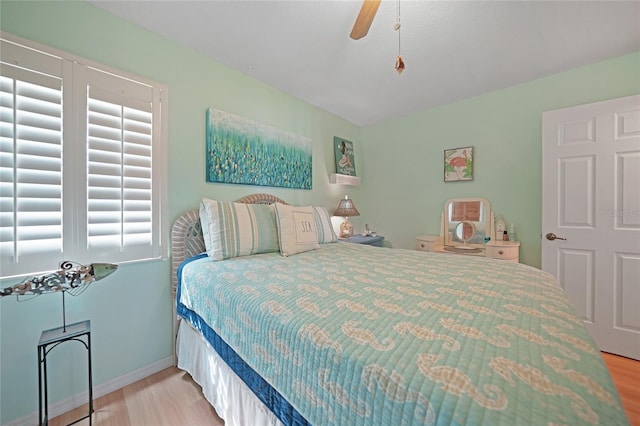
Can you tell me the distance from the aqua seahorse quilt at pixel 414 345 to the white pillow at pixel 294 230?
0.54 metres

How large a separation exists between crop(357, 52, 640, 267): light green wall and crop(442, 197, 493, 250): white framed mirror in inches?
3.7

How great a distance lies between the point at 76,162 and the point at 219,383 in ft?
5.10

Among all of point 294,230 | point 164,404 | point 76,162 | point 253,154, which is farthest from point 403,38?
point 164,404

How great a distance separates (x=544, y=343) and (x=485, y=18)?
6.70ft

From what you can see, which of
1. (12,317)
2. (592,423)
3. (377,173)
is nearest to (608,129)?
(377,173)

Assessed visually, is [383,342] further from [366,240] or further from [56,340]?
[366,240]

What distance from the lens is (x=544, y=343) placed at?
0.68 metres

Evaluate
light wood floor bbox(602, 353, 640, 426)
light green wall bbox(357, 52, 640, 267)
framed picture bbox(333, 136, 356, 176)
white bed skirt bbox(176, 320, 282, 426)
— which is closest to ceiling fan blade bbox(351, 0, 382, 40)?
white bed skirt bbox(176, 320, 282, 426)

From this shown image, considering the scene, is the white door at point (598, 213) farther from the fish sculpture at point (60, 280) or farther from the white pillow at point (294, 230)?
the fish sculpture at point (60, 280)

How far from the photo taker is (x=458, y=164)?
3.02 metres

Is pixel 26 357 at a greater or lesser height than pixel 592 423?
lesser

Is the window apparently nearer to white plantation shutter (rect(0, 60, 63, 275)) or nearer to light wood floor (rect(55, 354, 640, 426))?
white plantation shutter (rect(0, 60, 63, 275))

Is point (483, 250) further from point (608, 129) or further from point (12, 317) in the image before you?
point (12, 317)

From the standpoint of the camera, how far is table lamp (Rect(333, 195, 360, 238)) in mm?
3262
